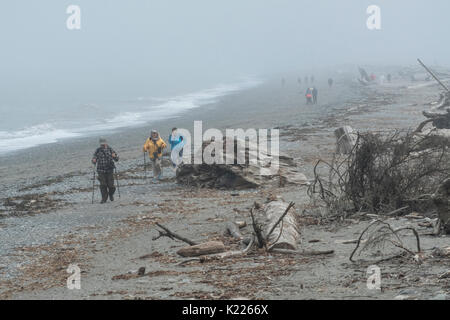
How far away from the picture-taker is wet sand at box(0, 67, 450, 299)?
23.8 ft

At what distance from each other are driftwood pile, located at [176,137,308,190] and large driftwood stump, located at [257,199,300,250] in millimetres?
4656

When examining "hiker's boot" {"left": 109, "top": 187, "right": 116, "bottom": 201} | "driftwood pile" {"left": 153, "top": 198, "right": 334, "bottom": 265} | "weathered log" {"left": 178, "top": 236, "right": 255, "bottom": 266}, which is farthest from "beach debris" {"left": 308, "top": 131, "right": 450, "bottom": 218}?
"hiker's boot" {"left": 109, "top": 187, "right": 116, "bottom": 201}

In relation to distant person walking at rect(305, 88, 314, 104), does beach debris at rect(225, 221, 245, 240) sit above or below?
below

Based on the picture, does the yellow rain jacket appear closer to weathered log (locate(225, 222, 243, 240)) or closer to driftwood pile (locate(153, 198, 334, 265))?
weathered log (locate(225, 222, 243, 240))

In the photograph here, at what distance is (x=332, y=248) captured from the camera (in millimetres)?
9305

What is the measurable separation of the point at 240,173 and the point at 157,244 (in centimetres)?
576

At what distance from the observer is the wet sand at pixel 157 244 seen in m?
→ 7.24

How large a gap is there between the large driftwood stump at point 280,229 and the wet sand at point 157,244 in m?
0.26

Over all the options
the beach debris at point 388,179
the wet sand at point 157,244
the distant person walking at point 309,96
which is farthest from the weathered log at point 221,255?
the distant person walking at point 309,96

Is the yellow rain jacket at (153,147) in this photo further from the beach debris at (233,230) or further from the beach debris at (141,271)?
the beach debris at (141,271)

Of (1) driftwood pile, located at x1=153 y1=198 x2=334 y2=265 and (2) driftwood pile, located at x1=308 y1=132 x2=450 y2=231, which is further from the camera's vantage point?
(2) driftwood pile, located at x1=308 y1=132 x2=450 y2=231

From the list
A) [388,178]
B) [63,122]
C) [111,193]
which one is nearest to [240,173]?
[111,193]

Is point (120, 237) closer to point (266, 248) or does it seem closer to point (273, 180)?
point (266, 248)

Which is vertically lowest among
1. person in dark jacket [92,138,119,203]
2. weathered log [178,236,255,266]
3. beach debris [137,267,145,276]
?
beach debris [137,267,145,276]
